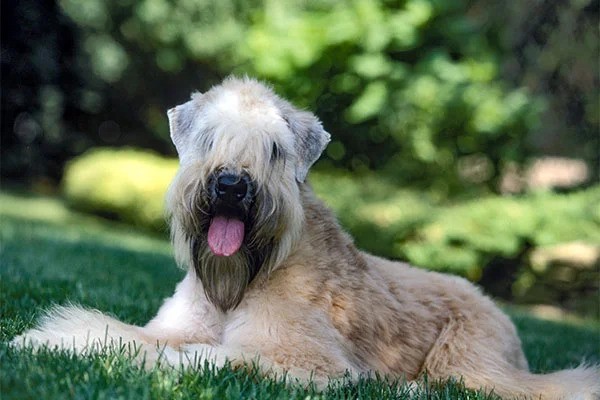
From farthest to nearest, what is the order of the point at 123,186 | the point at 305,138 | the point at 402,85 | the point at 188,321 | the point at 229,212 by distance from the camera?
1. the point at 123,186
2. the point at 402,85
3. the point at 305,138
4. the point at 188,321
5. the point at 229,212

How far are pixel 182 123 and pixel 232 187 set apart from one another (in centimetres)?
72

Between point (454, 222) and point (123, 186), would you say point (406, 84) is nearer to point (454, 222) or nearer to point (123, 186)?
point (454, 222)

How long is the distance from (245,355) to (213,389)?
491 millimetres

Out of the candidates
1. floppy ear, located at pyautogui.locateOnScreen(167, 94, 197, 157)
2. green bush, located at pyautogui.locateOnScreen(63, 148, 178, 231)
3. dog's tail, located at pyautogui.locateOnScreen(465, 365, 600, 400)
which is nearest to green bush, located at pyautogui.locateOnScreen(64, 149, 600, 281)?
green bush, located at pyautogui.locateOnScreen(63, 148, 178, 231)

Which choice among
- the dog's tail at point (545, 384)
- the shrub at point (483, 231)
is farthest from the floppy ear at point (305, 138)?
the shrub at point (483, 231)

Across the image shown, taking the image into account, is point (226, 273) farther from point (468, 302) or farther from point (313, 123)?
point (468, 302)

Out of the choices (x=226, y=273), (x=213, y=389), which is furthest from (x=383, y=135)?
(x=213, y=389)

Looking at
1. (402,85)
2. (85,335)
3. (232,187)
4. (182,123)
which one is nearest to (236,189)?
(232,187)

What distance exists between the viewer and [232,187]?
3.83 meters

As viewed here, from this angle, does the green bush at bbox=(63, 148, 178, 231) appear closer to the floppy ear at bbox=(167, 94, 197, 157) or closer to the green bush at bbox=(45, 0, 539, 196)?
the green bush at bbox=(45, 0, 539, 196)

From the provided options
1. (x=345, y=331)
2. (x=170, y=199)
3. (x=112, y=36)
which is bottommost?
(x=345, y=331)

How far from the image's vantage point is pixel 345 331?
13.4 ft

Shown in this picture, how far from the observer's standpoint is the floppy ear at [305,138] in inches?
168

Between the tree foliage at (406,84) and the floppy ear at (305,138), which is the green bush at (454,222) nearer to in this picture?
the tree foliage at (406,84)
